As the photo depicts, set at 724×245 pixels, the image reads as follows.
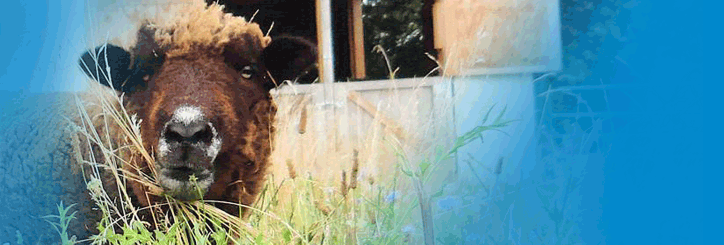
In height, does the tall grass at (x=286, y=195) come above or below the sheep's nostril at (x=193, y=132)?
below

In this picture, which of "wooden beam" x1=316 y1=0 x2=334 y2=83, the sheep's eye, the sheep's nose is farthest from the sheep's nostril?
"wooden beam" x1=316 y1=0 x2=334 y2=83

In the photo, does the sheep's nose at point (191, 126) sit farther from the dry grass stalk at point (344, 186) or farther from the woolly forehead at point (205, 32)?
the dry grass stalk at point (344, 186)

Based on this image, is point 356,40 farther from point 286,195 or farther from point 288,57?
point 286,195

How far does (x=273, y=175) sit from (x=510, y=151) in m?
0.84

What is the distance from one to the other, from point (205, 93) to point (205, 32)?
220 millimetres

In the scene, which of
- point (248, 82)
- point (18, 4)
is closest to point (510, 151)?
point (248, 82)

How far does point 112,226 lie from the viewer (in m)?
3.04

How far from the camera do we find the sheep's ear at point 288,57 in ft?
9.45

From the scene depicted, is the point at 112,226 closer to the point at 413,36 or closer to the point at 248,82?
the point at 248,82

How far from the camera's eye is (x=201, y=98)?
2799mm
